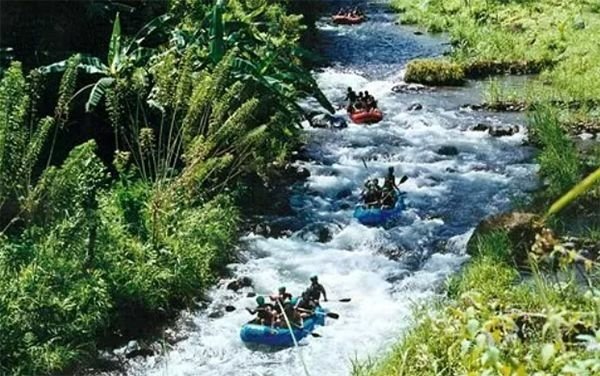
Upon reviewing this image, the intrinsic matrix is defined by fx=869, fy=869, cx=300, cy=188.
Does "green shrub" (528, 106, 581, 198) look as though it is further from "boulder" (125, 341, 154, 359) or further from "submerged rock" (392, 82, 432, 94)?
"boulder" (125, 341, 154, 359)

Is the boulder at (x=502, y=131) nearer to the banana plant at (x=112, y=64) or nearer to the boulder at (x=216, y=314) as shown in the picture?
the banana plant at (x=112, y=64)

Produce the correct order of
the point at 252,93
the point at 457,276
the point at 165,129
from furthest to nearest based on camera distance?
the point at 252,93 < the point at 165,129 < the point at 457,276

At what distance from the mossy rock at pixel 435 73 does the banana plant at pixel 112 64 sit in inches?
289

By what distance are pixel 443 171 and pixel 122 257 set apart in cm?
495

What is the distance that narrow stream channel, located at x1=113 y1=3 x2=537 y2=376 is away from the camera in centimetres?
655

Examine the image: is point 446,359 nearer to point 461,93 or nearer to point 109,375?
point 109,375

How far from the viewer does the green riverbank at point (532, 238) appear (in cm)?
236

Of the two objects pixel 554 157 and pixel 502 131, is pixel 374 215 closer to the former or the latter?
pixel 554 157

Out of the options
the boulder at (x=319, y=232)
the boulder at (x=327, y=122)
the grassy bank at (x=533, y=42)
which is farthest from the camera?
the grassy bank at (x=533, y=42)

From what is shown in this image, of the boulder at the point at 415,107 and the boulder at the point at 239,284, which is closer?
the boulder at the point at 239,284

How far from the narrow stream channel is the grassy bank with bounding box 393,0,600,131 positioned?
107 cm

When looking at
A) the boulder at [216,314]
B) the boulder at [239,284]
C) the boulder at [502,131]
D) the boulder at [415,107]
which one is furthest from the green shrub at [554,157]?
the boulder at [216,314]

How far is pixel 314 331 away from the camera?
6.78 meters

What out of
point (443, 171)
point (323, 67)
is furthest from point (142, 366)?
point (323, 67)
